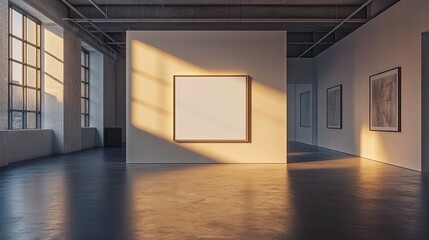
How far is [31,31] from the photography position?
49.1 feet

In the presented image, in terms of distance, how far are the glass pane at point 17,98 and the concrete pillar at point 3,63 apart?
6.81 feet

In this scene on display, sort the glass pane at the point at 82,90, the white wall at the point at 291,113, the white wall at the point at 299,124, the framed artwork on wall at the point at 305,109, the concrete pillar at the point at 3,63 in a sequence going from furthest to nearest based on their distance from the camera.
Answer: the white wall at the point at 291,113 → the framed artwork on wall at the point at 305,109 → the white wall at the point at 299,124 → the glass pane at the point at 82,90 → the concrete pillar at the point at 3,63

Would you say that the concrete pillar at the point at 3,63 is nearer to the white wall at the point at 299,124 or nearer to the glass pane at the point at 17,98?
the glass pane at the point at 17,98

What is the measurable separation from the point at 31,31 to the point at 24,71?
158cm

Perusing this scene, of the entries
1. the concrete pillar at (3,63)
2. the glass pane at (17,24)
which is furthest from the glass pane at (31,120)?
the concrete pillar at (3,63)

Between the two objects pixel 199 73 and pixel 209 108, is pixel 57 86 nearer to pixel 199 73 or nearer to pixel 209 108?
pixel 199 73

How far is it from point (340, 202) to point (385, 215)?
37.8 inches

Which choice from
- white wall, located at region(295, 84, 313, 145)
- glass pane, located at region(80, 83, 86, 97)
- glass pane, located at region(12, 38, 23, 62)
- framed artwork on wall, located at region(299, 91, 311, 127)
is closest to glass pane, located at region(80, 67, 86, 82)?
glass pane, located at region(80, 83, 86, 97)

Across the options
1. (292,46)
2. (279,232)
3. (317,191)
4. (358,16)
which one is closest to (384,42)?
(358,16)

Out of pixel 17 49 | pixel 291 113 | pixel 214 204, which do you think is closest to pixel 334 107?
pixel 291 113

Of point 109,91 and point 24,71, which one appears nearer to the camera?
point 24,71

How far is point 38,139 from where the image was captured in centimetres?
1469

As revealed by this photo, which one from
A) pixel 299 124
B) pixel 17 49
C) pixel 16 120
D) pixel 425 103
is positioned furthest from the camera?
pixel 299 124

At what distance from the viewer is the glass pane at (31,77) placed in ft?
48.4
